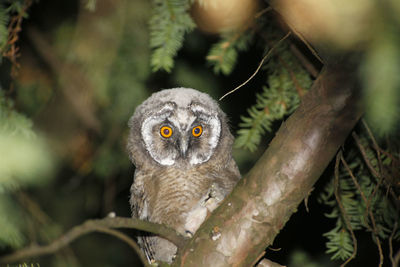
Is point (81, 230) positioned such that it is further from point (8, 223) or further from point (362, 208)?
point (362, 208)

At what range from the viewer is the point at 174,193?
2381mm

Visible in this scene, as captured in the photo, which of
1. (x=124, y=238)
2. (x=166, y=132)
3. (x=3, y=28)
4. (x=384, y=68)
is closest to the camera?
(x=384, y=68)

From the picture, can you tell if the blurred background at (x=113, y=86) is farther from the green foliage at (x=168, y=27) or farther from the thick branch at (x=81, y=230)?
the thick branch at (x=81, y=230)

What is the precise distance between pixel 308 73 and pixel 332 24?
146 centimetres

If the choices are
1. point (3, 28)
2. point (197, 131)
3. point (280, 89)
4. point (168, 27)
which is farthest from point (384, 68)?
point (3, 28)

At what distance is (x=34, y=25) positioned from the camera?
3.91 meters

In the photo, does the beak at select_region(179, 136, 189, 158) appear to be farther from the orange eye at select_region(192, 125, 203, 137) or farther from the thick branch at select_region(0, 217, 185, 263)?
the thick branch at select_region(0, 217, 185, 263)

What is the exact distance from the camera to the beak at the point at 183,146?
2486 millimetres

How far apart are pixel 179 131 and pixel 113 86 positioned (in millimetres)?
1197

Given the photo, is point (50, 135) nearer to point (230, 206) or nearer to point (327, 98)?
point (230, 206)

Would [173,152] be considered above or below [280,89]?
below

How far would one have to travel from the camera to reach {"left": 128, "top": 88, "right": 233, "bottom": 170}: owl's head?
2.57m

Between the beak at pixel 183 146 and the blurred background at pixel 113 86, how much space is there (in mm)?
341

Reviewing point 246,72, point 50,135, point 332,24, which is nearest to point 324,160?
point 332,24
